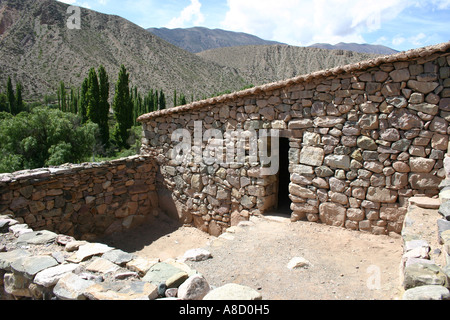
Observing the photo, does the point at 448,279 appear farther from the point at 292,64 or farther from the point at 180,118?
the point at 292,64

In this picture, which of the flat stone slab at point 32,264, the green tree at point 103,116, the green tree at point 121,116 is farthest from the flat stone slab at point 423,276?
Result: the green tree at point 121,116

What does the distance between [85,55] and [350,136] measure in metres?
44.9

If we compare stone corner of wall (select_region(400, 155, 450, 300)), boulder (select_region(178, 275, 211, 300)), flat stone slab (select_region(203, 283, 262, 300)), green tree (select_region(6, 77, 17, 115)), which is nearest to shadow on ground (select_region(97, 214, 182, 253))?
boulder (select_region(178, 275, 211, 300))

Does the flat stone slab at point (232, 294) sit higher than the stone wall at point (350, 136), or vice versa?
the stone wall at point (350, 136)

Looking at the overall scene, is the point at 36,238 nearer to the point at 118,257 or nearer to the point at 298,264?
the point at 118,257

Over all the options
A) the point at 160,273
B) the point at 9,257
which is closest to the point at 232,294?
the point at 160,273

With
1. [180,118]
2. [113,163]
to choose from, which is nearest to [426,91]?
[180,118]

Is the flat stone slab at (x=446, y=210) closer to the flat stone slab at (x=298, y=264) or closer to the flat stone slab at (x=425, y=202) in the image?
the flat stone slab at (x=425, y=202)

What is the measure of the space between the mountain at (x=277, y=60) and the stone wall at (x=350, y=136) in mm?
42910

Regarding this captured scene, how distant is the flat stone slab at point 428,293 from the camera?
2129mm

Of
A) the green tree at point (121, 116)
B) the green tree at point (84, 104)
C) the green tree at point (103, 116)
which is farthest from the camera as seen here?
the green tree at point (84, 104)

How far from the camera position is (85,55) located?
139 feet

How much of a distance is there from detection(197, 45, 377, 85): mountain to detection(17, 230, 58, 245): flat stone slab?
149 ft

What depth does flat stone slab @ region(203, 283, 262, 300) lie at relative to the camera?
8.38 ft
